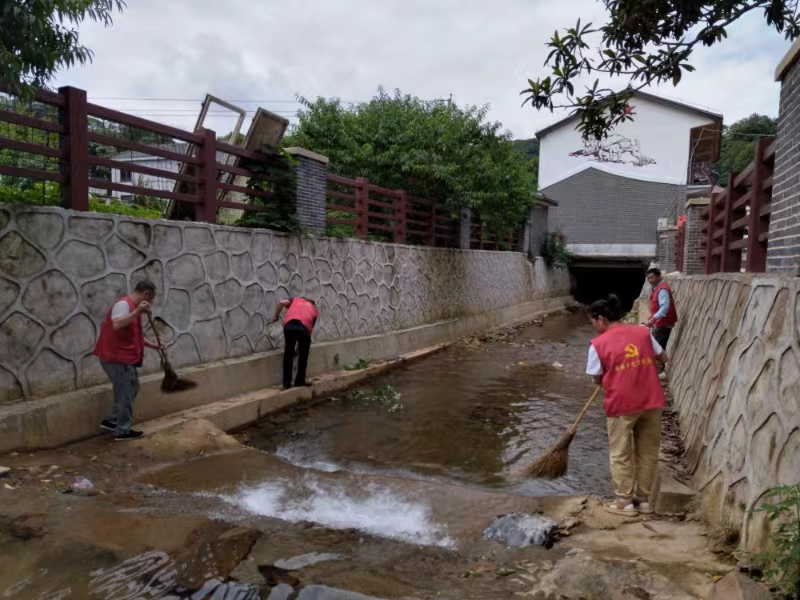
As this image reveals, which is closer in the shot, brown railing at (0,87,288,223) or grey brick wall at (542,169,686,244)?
brown railing at (0,87,288,223)

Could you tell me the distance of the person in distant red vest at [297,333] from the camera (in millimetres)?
8320

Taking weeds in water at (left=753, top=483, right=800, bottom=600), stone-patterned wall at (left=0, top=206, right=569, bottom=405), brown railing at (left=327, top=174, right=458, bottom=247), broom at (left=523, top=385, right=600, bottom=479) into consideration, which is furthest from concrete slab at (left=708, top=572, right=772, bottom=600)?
brown railing at (left=327, top=174, right=458, bottom=247)

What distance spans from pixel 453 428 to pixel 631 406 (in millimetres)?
3538

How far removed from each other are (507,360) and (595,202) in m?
20.6

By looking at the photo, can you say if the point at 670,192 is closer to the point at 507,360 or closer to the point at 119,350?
the point at 507,360

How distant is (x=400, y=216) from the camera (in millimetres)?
13492

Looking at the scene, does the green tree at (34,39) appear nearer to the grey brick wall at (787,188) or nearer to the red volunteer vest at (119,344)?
the red volunteer vest at (119,344)

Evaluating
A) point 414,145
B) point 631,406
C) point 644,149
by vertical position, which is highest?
point 644,149

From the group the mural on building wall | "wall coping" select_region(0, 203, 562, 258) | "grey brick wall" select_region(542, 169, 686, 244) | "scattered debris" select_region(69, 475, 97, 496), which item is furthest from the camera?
the mural on building wall

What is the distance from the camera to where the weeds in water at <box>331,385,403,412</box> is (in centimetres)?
878

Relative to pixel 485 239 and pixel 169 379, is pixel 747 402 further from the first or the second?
pixel 485 239

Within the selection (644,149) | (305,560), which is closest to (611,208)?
(644,149)

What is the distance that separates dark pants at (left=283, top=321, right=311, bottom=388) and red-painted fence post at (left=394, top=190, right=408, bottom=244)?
5466 millimetres

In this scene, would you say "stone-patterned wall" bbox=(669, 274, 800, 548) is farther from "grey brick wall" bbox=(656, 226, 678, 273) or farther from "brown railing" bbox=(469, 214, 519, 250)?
"grey brick wall" bbox=(656, 226, 678, 273)
